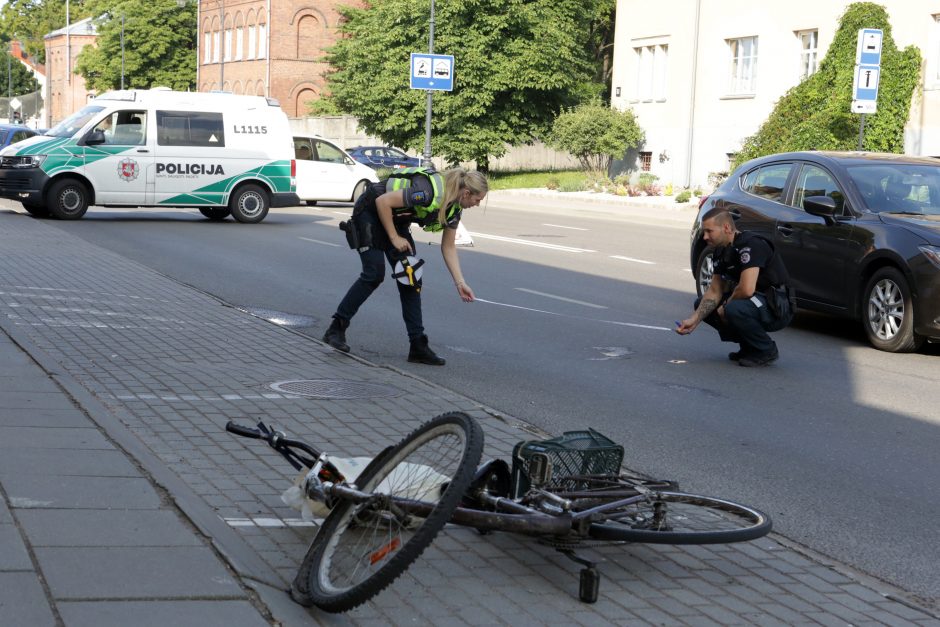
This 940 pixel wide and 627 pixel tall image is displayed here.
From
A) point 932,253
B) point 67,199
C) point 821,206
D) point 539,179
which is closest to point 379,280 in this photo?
point 821,206

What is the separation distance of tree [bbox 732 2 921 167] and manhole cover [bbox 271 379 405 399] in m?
26.0

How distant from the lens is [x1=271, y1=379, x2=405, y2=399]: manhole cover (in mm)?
8156

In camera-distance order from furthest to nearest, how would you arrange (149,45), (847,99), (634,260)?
(149,45) < (847,99) < (634,260)

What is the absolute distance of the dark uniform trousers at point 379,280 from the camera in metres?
9.57

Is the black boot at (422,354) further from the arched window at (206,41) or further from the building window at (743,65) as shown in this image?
the arched window at (206,41)

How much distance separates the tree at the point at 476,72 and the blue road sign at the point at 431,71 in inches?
616

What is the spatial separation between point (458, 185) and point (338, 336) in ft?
6.34

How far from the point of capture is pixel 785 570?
16.4 feet

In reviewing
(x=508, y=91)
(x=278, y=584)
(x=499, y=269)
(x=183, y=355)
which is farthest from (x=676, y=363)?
(x=508, y=91)

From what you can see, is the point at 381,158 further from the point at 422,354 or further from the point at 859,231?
the point at 422,354

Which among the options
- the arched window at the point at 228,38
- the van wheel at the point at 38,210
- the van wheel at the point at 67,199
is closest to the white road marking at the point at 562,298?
the van wheel at the point at 67,199

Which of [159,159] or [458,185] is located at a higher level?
[458,185]

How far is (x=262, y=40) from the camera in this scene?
271 ft

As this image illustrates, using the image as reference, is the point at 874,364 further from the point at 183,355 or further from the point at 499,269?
the point at 499,269
